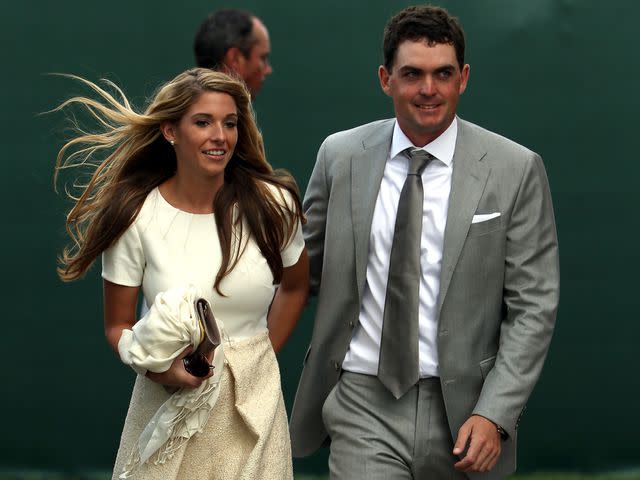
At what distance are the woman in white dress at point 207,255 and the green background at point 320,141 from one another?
85.1 inches

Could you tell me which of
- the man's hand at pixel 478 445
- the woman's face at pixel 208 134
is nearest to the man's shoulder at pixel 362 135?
the woman's face at pixel 208 134

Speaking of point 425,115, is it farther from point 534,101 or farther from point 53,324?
point 53,324

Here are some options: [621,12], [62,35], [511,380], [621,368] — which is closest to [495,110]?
[621,12]

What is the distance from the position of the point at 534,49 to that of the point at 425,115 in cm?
223

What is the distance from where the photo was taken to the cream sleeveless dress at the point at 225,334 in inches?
165

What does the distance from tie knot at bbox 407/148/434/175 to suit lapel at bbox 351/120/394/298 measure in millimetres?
105

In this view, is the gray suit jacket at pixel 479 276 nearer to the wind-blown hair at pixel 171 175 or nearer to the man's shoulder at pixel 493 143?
the man's shoulder at pixel 493 143

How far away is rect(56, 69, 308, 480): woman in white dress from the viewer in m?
4.20

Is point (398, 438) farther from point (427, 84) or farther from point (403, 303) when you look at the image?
point (427, 84)

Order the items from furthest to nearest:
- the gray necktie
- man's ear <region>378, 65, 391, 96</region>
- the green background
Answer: the green background < man's ear <region>378, 65, 391, 96</region> < the gray necktie

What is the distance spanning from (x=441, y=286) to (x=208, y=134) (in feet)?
2.64

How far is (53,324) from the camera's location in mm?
6641

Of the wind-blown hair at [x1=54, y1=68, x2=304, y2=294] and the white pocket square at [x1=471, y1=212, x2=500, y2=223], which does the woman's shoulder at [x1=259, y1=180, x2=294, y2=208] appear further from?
the white pocket square at [x1=471, y1=212, x2=500, y2=223]

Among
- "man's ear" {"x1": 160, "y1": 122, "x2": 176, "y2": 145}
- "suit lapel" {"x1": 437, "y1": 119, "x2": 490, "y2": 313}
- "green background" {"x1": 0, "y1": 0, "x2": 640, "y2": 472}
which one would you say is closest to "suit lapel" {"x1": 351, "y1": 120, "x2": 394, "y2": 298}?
"suit lapel" {"x1": 437, "y1": 119, "x2": 490, "y2": 313}
